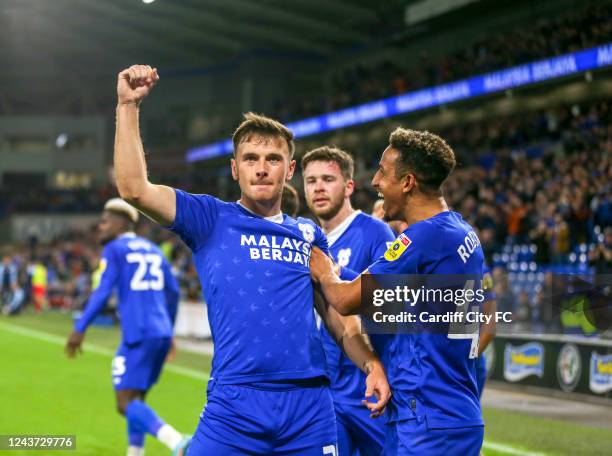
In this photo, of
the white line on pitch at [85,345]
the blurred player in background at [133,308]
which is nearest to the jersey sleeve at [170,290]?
the blurred player in background at [133,308]

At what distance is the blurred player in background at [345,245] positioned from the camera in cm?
523

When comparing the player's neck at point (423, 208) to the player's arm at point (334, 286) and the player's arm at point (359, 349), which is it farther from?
the player's arm at point (359, 349)

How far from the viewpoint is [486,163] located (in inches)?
993

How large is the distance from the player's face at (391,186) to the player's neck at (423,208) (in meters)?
0.04

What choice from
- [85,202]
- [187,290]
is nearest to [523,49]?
[187,290]

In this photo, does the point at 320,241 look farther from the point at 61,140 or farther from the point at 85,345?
the point at 61,140

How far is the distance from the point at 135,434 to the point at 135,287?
4.03 feet

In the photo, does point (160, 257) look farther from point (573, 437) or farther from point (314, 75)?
point (314, 75)

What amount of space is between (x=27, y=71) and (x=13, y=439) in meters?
47.3

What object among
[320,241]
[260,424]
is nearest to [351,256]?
[320,241]

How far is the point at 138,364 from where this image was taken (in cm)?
776

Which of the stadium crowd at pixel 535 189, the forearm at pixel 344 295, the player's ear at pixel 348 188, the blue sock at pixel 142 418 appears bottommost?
the blue sock at pixel 142 418

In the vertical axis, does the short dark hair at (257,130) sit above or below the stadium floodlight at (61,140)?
below

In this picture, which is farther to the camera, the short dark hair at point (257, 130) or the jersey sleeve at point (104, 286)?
the jersey sleeve at point (104, 286)
